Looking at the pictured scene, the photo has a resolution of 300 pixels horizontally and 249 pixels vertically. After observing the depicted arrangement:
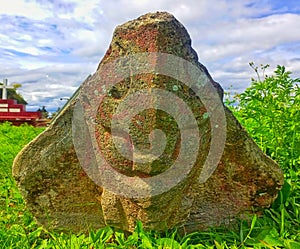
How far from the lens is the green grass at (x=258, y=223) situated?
2197mm

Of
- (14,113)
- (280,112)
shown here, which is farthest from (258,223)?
(14,113)

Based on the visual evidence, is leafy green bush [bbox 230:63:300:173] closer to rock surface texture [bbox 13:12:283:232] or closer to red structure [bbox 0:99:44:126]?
rock surface texture [bbox 13:12:283:232]

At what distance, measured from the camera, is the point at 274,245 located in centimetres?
220

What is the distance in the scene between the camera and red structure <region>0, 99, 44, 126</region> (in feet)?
54.3

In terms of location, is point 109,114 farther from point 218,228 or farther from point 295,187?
point 295,187

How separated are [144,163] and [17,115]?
1584cm

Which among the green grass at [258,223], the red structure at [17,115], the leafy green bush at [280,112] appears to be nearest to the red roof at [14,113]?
the red structure at [17,115]

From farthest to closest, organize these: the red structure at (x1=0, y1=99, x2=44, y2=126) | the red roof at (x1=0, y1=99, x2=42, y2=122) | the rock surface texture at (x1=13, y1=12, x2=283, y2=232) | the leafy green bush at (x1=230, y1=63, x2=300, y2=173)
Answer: the red roof at (x1=0, y1=99, x2=42, y2=122) → the red structure at (x1=0, y1=99, x2=44, y2=126) → the leafy green bush at (x1=230, y1=63, x2=300, y2=173) → the rock surface texture at (x1=13, y1=12, x2=283, y2=232)

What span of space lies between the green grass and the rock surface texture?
0.25 feet

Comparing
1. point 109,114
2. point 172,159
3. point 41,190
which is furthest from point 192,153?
point 41,190

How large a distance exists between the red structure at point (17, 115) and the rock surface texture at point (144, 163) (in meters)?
13.7

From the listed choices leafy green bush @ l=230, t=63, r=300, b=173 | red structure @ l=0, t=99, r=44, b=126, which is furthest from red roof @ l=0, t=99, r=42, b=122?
leafy green bush @ l=230, t=63, r=300, b=173

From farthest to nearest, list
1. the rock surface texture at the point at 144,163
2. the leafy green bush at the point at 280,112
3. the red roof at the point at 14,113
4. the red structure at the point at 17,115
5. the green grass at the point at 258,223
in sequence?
Result: the red roof at the point at 14,113, the red structure at the point at 17,115, the leafy green bush at the point at 280,112, the green grass at the point at 258,223, the rock surface texture at the point at 144,163

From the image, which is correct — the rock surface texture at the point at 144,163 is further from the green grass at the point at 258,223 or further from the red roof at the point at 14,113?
the red roof at the point at 14,113
